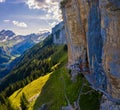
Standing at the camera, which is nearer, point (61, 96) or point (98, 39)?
point (98, 39)

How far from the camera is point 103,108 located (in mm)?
53875

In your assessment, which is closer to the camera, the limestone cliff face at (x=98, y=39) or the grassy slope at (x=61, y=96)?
the limestone cliff face at (x=98, y=39)

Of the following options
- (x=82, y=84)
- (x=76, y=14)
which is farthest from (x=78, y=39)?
(x=82, y=84)

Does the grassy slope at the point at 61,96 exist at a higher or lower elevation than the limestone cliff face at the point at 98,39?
lower

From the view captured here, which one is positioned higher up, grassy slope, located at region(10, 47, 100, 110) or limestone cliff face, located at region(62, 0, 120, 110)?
limestone cliff face, located at region(62, 0, 120, 110)

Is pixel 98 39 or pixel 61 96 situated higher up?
pixel 98 39

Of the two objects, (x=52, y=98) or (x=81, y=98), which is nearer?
(x=81, y=98)

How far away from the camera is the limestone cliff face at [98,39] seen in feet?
159

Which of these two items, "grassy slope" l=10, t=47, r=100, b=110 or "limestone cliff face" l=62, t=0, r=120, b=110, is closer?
"limestone cliff face" l=62, t=0, r=120, b=110

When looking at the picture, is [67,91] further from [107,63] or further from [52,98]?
[107,63]

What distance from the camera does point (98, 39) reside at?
195 ft

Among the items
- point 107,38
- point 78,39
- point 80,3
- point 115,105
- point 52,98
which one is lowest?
point 52,98

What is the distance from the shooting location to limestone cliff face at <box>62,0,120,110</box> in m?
48.4

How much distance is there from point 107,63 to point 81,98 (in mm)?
16548
